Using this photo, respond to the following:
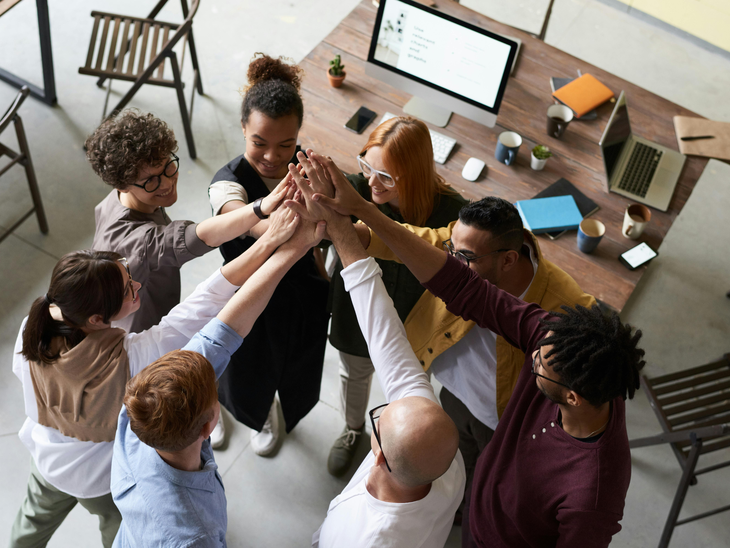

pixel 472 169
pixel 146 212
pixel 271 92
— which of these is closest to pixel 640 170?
pixel 472 169

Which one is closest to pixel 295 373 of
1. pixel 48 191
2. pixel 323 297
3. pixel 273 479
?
pixel 323 297

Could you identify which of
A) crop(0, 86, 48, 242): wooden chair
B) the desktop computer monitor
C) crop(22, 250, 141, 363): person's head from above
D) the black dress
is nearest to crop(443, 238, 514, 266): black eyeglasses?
the black dress

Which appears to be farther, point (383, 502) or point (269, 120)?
point (269, 120)

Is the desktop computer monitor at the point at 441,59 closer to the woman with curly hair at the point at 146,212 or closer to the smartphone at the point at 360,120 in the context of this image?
the smartphone at the point at 360,120

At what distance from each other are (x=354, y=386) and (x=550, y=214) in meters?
1.18

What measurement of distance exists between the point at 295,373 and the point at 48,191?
2292 millimetres

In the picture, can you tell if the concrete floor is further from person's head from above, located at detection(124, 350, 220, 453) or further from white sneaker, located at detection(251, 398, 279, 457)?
person's head from above, located at detection(124, 350, 220, 453)

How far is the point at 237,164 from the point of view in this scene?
2.16 metres

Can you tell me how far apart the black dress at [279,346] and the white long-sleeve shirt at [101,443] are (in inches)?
14.7

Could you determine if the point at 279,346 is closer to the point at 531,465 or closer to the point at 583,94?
the point at 531,465

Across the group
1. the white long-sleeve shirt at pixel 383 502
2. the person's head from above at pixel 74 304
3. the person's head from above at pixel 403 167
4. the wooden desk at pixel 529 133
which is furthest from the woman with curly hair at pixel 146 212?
the wooden desk at pixel 529 133

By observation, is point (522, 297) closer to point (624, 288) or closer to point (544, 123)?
point (624, 288)

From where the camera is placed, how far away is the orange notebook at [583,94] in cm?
308

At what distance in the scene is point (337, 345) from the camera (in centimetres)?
235
